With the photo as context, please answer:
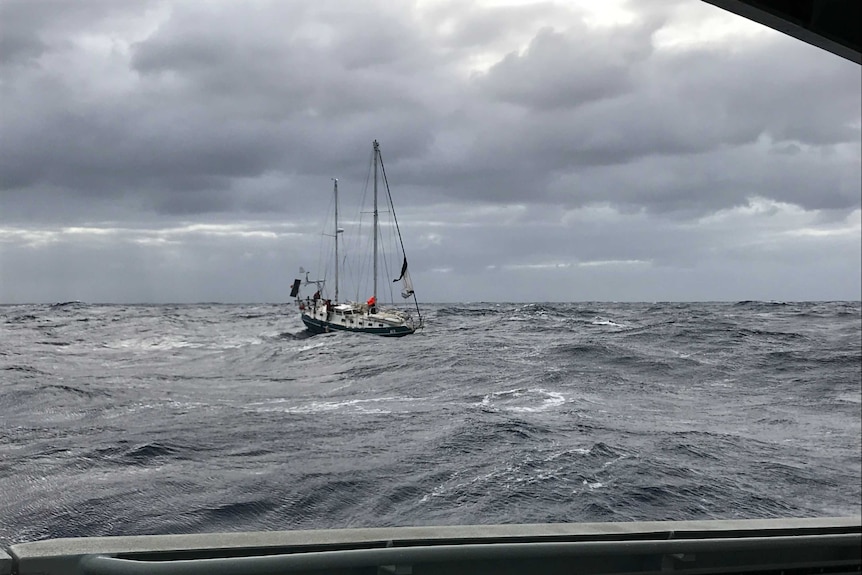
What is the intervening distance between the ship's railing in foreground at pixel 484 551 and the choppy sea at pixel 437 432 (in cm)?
770

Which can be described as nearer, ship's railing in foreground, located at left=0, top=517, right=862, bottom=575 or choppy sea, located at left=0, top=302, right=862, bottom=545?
ship's railing in foreground, located at left=0, top=517, right=862, bottom=575

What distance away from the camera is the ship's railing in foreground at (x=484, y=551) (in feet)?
5.46

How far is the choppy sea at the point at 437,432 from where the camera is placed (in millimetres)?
11742

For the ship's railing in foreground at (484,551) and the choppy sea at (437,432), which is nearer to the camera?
the ship's railing in foreground at (484,551)

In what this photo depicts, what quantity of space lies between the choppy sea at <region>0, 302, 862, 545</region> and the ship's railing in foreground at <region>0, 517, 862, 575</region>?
7697 millimetres

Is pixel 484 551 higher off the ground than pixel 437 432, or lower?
higher

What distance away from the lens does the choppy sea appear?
11.7m

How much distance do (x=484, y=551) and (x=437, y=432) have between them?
14575 mm

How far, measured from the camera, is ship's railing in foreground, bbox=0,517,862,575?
166 centimetres

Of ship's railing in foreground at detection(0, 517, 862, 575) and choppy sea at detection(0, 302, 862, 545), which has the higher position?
ship's railing in foreground at detection(0, 517, 862, 575)

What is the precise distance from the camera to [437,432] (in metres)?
16.2

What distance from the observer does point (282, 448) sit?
18781 mm

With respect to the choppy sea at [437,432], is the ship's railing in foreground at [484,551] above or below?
above

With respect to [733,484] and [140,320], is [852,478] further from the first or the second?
[140,320]
